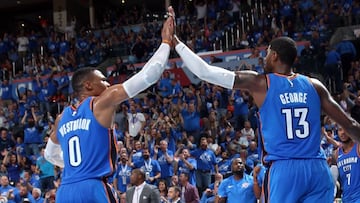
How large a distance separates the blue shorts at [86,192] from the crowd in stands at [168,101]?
6266mm

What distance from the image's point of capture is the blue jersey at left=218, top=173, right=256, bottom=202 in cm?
1045

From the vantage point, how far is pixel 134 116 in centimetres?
1723

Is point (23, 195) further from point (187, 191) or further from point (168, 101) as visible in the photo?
point (168, 101)

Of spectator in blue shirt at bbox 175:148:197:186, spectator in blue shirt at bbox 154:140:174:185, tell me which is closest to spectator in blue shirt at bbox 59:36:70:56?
spectator in blue shirt at bbox 154:140:174:185

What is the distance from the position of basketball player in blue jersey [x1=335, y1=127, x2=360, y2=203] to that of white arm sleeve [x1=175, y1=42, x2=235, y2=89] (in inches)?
103

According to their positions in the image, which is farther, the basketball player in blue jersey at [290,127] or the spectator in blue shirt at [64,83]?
the spectator in blue shirt at [64,83]

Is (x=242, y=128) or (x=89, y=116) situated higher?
(x=89, y=116)

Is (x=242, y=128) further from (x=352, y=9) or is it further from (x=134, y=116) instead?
(x=352, y=9)

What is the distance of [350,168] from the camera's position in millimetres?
7574

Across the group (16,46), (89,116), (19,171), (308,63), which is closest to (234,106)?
(308,63)

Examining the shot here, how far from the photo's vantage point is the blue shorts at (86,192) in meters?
5.38

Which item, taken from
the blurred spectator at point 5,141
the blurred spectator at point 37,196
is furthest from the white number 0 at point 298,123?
the blurred spectator at point 5,141

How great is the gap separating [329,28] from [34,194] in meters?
10.3

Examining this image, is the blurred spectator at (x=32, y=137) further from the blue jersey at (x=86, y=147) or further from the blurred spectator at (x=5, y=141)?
the blue jersey at (x=86, y=147)
